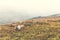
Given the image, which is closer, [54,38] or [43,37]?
[54,38]

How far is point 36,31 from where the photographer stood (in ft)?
283

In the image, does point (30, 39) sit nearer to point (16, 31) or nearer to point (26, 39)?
point (26, 39)

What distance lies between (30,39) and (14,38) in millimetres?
7203

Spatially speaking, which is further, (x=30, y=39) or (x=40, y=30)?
(x=40, y=30)

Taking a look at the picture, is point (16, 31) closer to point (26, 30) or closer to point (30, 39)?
point (26, 30)

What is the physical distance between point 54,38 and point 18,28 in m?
29.8

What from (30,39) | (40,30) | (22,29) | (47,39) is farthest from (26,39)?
(22,29)

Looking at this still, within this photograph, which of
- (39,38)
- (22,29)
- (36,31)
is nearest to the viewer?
(39,38)

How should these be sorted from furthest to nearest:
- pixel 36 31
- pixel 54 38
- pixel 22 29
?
pixel 22 29, pixel 36 31, pixel 54 38

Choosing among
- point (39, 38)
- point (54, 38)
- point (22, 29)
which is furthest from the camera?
point (22, 29)

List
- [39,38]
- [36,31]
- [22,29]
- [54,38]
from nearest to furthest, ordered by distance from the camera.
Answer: [54,38] → [39,38] → [36,31] → [22,29]

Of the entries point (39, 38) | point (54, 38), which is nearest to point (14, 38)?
point (39, 38)

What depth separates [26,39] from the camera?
2913 inches

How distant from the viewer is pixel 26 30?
3588 inches
